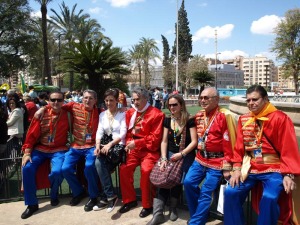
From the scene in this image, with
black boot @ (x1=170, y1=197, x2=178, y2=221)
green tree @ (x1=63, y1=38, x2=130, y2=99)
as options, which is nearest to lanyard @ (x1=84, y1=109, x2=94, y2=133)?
black boot @ (x1=170, y1=197, x2=178, y2=221)

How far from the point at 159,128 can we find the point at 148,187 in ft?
2.58

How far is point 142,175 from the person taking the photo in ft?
13.5

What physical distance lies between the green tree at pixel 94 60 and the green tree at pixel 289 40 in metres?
37.0

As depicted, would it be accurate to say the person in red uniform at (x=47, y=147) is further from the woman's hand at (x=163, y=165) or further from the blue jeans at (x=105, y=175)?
the woman's hand at (x=163, y=165)

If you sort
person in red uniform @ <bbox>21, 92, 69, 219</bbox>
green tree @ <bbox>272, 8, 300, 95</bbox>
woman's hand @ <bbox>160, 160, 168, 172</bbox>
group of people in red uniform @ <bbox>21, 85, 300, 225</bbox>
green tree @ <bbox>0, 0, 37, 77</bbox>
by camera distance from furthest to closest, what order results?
green tree @ <bbox>272, 8, 300, 95</bbox>, green tree @ <bbox>0, 0, 37, 77</bbox>, person in red uniform @ <bbox>21, 92, 69, 219</bbox>, woman's hand @ <bbox>160, 160, 168, 172</bbox>, group of people in red uniform @ <bbox>21, 85, 300, 225</bbox>

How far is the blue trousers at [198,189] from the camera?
3.54 meters

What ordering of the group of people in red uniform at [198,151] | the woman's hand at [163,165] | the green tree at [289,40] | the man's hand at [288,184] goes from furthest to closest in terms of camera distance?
the green tree at [289,40] → the woman's hand at [163,165] → the group of people in red uniform at [198,151] → the man's hand at [288,184]

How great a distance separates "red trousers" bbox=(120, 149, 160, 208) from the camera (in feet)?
13.5

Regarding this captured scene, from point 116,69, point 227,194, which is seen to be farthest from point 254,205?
point 116,69

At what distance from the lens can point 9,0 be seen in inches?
1210

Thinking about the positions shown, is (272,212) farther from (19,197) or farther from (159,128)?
(19,197)

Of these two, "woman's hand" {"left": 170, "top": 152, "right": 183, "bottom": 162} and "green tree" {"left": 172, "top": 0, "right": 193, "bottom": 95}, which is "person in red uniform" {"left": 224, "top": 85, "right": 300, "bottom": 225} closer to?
"woman's hand" {"left": 170, "top": 152, "right": 183, "bottom": 162}

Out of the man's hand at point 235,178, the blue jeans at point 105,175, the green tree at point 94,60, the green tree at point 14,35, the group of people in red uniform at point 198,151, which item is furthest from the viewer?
the green tree at point 14,35

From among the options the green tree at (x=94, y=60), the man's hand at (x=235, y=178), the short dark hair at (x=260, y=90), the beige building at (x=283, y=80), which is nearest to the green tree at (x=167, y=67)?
the beige building at (x=283, y=80)
